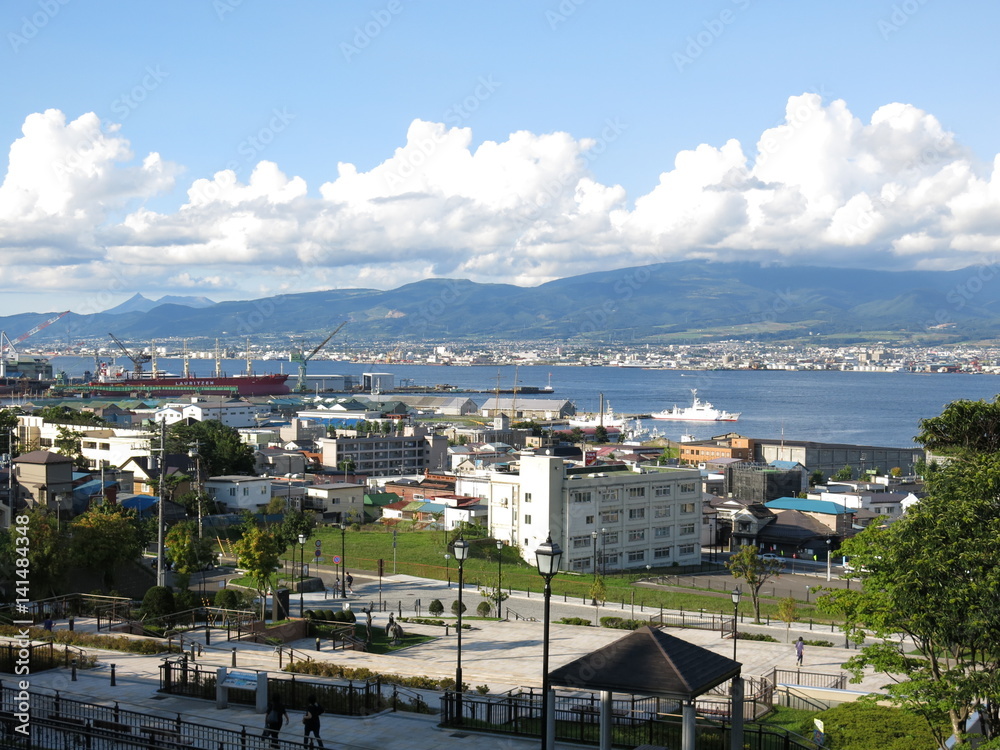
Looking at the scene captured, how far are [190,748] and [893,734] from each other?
10527 mm

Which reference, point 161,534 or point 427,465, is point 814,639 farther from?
point 427,465

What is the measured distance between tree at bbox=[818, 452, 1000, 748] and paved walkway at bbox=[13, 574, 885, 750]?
5.36 metres

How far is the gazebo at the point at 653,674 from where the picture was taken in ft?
39.1

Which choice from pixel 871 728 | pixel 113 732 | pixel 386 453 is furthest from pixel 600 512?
pixel 386 453

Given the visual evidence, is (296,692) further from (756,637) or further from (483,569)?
(483,569)

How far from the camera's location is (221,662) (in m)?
18.2

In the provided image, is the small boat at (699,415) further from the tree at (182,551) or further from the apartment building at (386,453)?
the tree at (182,551)

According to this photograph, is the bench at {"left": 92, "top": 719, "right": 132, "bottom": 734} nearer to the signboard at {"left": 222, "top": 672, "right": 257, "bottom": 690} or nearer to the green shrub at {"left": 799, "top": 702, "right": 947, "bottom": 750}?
the signboard at {"left": 222, "top": 672, "right": 257, "bottom": 690}

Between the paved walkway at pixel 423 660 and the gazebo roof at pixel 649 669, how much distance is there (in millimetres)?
1852

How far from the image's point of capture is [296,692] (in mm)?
15688

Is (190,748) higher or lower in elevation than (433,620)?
higher

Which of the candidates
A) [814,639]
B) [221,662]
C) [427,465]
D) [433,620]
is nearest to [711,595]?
[814,639]

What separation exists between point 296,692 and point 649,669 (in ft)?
20.6

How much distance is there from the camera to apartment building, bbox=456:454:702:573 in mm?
41438
